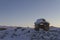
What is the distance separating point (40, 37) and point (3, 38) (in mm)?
2758

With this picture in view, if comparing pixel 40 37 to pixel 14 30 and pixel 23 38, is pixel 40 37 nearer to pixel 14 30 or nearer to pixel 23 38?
pixel 23 38

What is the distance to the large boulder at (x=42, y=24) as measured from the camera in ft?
57.0

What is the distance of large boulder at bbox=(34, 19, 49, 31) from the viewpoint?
17372mm

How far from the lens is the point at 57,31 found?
17.9 metres

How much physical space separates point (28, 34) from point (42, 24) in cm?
173

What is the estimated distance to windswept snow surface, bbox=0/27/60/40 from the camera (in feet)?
52.6

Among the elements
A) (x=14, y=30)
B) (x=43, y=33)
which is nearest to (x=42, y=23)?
(x=43, y=33)

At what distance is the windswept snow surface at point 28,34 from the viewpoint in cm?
1602

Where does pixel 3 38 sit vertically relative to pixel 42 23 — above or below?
below

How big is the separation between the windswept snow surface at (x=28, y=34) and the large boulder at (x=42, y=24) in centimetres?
41

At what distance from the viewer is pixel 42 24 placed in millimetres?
17453

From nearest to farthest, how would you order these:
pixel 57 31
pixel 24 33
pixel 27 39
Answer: pixel 27 39 < pixel 24 33 < pixel 57 31

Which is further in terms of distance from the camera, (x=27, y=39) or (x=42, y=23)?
(x=42, y=23)

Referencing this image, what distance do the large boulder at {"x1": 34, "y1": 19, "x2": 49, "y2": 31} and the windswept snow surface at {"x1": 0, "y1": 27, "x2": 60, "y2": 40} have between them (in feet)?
1.36
